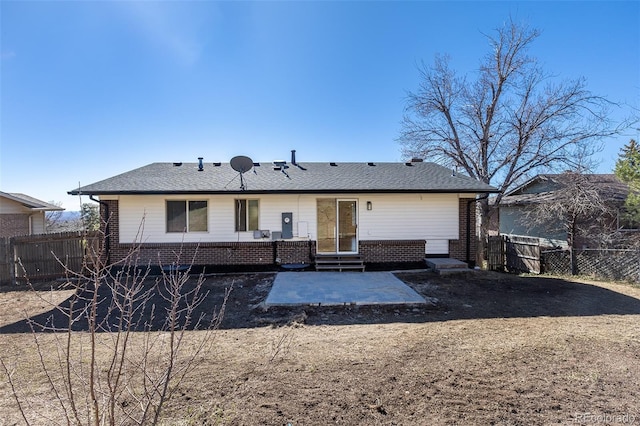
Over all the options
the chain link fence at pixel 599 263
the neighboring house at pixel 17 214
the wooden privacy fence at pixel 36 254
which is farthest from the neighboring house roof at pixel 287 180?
the neighboring house at pixel 17 214

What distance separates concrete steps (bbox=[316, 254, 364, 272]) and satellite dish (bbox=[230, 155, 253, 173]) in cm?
429

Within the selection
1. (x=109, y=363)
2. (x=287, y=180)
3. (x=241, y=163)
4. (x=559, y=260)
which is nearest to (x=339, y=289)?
(x=287, y=180)

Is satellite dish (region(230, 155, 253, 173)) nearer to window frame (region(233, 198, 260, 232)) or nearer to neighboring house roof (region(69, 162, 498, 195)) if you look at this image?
neighboring house roof (region(69, 162, 498, 195))

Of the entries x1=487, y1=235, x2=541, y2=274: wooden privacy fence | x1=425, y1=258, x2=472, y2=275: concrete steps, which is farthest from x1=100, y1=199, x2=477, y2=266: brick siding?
x1=487, y1=235, x2=541, y2=274: wooden privacy fence

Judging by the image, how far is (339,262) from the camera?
10.1 meters

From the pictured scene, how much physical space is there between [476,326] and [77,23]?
1231cm

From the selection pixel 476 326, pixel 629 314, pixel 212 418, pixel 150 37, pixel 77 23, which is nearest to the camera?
pixel 212 418

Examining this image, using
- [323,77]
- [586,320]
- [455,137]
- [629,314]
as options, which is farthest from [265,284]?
[455,137]

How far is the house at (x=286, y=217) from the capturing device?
981 cm

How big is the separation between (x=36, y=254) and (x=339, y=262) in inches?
388

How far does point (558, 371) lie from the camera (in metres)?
3.58

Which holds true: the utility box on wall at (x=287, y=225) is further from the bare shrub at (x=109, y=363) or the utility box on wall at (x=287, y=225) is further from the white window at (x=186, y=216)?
the bare shrub at (x=109, y=363)

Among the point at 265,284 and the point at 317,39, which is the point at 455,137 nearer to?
the point at 317,39

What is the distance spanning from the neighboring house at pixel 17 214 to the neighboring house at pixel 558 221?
2698cm
